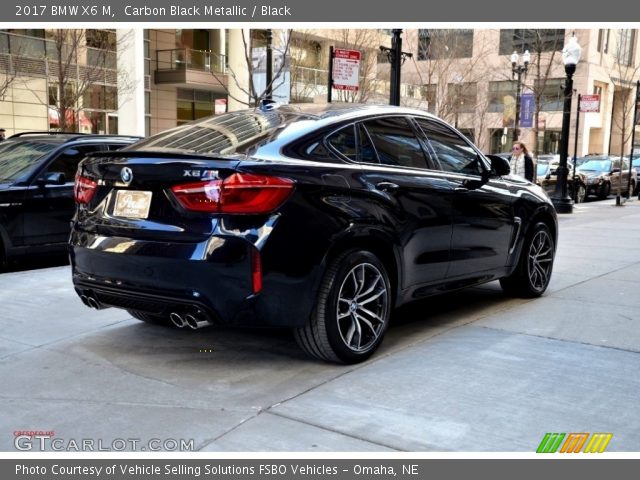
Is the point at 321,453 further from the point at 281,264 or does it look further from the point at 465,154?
the point at 465,154

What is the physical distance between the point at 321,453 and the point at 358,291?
1487 millimetres

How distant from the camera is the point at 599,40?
5500 centimetres

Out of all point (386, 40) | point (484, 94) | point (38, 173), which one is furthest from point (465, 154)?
point (484, 94)

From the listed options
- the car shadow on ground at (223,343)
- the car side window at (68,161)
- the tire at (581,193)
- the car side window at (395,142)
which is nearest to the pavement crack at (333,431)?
the car shadow on ground at (223,343)

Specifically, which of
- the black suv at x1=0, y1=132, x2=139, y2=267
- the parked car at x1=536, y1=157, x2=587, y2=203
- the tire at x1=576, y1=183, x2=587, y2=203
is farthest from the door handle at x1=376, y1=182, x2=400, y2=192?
the tire at x1=576, y1=183, x2=587, y2=203

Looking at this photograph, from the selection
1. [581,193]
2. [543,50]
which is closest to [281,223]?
[581,193]

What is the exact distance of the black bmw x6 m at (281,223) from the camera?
158 inches

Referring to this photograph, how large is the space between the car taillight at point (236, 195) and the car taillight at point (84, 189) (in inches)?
34.6

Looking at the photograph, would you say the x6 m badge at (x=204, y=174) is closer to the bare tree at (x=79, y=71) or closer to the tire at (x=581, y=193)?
the bare tree at (x=79, y=71)

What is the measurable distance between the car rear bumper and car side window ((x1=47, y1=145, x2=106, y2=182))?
187 inches

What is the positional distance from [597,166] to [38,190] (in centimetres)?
2250

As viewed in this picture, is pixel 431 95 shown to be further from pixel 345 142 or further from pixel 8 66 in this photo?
pixel 345 142

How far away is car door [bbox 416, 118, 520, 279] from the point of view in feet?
18.2

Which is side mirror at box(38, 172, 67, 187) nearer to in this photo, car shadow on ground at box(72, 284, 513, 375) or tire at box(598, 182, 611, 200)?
car shadow on ground at box(72, 284, 513, 375)
